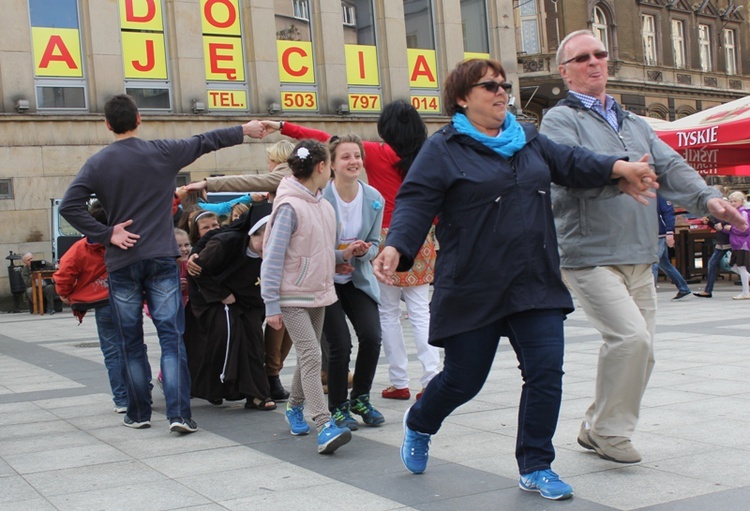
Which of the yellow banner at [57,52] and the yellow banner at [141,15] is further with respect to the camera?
the yellow banner at [141,15]

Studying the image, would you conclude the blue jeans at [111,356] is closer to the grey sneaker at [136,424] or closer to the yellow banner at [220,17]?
the grey sneaker at [136,424]

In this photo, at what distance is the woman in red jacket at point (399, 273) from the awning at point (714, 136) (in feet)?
30.0

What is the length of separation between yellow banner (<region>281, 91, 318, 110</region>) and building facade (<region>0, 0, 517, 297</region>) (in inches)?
1.1

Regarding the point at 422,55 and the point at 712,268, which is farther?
the point at 422,55

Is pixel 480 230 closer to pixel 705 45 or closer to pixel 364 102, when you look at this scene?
pixel 364 102

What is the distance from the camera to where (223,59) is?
24.9 metres

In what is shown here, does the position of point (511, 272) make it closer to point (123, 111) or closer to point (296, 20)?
point (123, 111)

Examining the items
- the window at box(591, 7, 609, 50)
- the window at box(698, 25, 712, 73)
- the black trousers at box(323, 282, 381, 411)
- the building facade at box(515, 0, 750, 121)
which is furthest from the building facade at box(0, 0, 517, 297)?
the window at box(698, 25, 712, 73)

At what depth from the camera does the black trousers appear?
610cm

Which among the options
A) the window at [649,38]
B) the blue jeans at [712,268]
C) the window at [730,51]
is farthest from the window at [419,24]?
the window at [730,51]

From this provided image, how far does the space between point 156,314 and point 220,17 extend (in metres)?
19.4

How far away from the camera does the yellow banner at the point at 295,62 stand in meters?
25.9

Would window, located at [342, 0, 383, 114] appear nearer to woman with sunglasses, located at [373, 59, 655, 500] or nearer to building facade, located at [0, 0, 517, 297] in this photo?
building facade, located at [0, 0, 517, 297]

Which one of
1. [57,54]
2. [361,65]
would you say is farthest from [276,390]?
[361,65]
